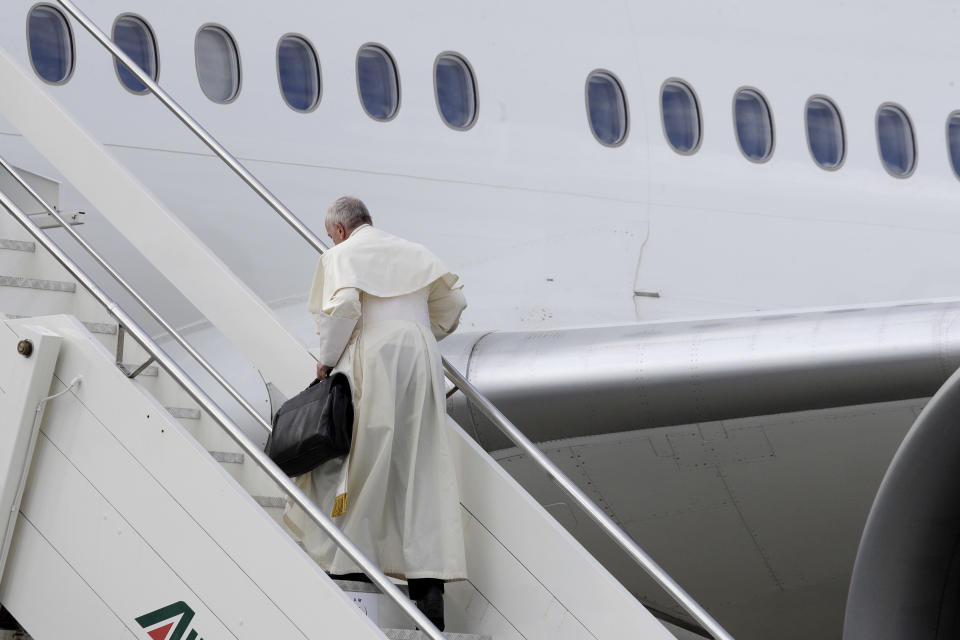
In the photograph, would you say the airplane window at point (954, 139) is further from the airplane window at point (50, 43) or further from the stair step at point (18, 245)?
the stair step at point (18, 245)

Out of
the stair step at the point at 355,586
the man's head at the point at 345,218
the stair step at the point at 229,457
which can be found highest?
the man's head at the point at 345,218

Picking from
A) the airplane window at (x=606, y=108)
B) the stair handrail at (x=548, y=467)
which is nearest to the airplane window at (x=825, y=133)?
the airplane window at (x=606, y=108)

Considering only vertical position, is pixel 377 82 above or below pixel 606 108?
above

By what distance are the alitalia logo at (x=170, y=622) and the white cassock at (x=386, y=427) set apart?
556 millimetres

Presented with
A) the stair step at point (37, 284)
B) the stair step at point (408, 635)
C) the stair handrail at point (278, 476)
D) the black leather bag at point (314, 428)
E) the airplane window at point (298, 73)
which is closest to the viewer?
the stair handrail at point (278, 476)

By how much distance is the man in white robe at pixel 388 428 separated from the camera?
393 cm

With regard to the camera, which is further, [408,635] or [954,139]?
[954,139]

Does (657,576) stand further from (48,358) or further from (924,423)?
(48,358)

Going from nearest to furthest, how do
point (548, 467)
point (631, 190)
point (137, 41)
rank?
point (548, 467) → point (137, 41) → point (631, 190)

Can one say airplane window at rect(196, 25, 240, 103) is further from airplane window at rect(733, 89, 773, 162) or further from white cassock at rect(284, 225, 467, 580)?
airplane window at rect(733, 89, 773, 162)

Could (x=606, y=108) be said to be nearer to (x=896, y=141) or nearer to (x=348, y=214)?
(x=896, y=141)

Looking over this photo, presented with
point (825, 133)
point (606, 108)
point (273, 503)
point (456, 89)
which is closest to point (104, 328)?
point (273, 503)

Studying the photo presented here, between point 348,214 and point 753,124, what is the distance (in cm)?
454

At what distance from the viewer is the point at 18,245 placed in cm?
447
